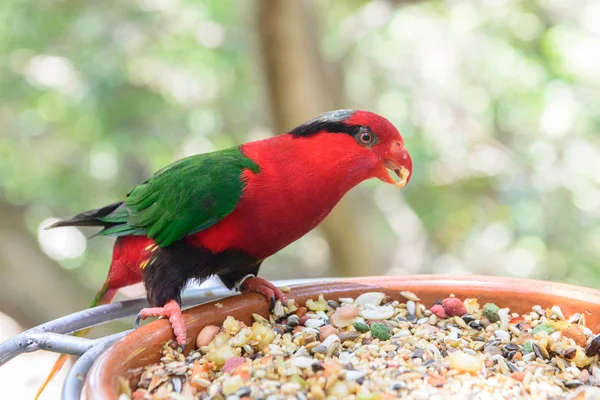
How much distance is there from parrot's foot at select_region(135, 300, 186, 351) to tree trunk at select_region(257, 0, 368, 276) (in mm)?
1751

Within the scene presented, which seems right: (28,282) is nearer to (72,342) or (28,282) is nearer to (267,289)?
(267,289)

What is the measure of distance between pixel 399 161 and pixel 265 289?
489mm

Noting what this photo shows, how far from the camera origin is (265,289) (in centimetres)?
163

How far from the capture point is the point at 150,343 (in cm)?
134

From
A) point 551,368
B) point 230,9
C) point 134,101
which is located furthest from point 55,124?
point 551,368

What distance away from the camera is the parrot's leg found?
1.62m

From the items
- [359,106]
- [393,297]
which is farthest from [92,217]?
[359,106]

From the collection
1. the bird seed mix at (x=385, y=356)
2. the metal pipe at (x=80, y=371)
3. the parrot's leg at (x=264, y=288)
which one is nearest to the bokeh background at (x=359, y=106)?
the parrot's leg at (x=264, y=288)

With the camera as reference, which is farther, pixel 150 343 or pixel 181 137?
pixel 181 137

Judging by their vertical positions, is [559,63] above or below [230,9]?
below

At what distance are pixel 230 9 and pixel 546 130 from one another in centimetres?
237

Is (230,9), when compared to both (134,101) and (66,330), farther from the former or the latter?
(66,330)

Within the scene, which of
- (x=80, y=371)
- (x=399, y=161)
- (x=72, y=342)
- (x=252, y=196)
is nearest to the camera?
(x=80, y=371)

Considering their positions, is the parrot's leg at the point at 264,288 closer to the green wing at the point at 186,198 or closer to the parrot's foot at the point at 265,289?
the parrot's foot at the point at 265,289
